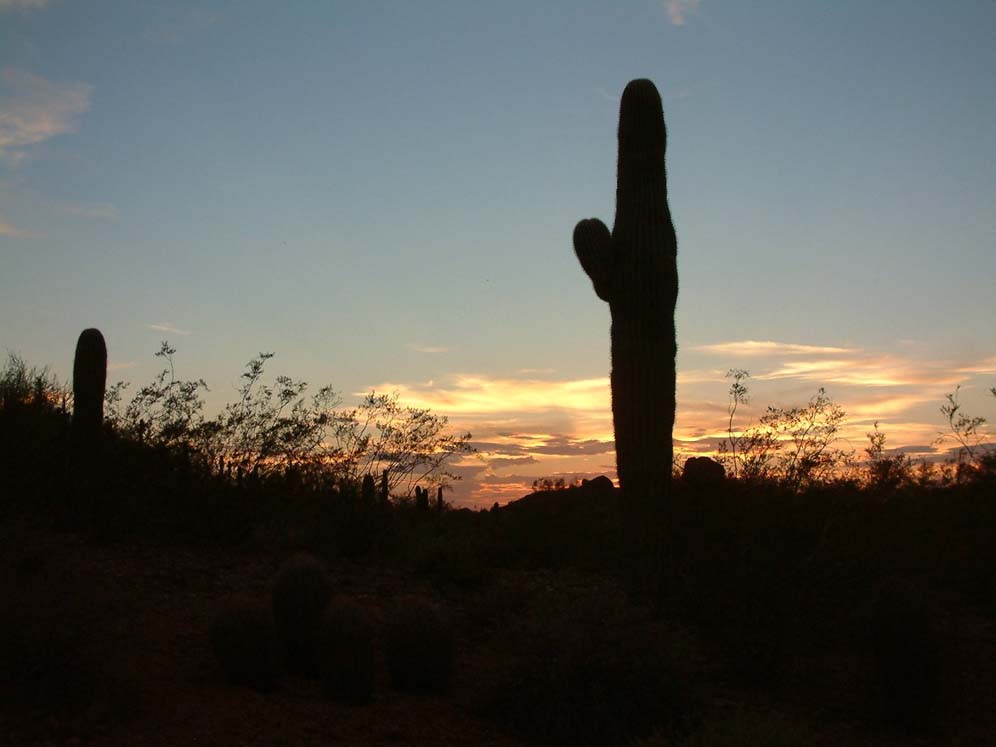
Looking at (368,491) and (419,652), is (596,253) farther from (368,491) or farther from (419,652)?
(419,652)

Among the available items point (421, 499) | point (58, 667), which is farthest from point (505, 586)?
point (421, 499)

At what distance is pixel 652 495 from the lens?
13523mm

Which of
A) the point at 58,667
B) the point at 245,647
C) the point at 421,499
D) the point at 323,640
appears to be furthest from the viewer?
the point at 421,499

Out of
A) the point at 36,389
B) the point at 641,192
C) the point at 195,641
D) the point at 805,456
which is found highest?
the point at 641,192

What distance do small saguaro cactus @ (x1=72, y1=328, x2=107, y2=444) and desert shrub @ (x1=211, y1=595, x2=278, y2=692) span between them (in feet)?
26.4

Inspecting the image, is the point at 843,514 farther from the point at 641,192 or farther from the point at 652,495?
the point at 641,192

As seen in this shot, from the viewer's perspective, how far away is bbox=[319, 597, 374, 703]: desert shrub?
8.55 m

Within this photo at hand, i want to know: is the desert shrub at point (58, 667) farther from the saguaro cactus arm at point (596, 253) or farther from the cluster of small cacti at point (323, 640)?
the saguaro cactus arm at point (596, 253)

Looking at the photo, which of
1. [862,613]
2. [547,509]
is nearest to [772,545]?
[862,613]

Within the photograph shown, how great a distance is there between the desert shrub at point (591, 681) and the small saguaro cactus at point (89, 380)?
9.29m

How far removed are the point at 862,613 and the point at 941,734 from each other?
158 cm

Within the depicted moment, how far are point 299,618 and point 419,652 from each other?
1.14m

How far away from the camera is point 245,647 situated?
8461 millimetres

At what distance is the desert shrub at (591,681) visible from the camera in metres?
8.34
